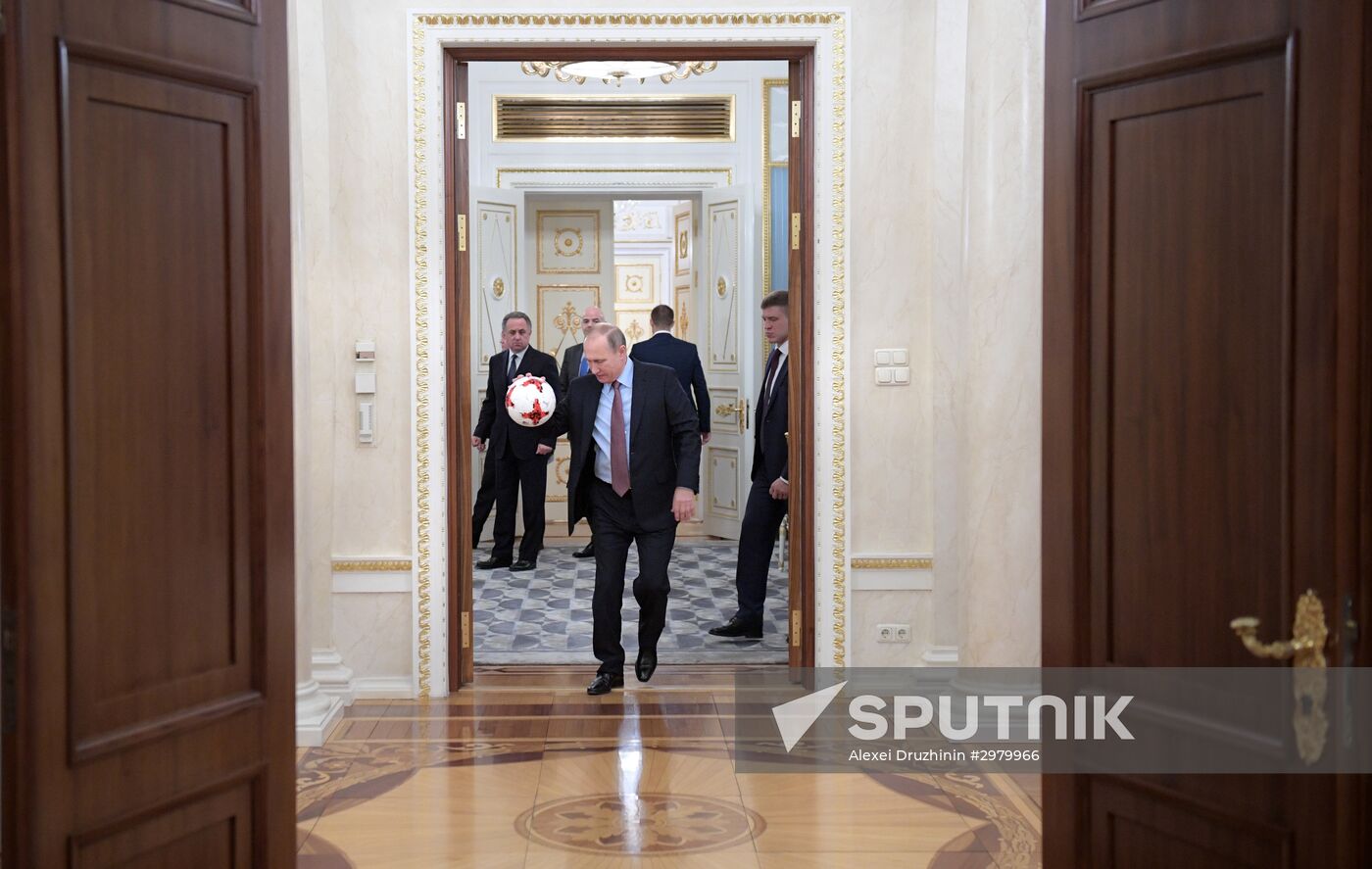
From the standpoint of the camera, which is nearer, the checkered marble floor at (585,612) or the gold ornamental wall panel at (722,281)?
the checkered marble floor at (585,612)

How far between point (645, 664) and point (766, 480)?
1208 millimetres

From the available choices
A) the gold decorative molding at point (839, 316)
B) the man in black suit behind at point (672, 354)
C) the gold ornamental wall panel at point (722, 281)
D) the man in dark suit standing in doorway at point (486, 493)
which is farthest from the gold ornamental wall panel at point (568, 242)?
the gold decorative molding at point (839, 316)

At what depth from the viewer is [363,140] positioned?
5633 millimetres

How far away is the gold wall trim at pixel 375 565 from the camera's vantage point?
573 cm

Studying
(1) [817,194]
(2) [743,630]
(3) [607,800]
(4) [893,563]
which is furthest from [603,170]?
(3) [607,800]

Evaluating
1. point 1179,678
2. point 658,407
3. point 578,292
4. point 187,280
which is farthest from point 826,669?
point 578,292

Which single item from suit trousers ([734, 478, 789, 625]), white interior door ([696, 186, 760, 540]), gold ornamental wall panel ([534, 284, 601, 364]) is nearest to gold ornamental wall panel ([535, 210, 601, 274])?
gold ornamental wall panel ([534, 284, 601, 364])

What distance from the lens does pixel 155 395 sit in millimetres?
2346

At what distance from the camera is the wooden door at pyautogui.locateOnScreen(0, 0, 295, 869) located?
2.13 m

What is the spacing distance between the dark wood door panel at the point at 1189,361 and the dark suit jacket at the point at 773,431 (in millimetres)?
3917

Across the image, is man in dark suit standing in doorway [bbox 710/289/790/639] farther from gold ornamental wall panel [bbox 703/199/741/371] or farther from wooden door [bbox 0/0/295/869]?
wooden door [bbox 0/0/295/869]

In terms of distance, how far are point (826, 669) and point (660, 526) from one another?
0.94m

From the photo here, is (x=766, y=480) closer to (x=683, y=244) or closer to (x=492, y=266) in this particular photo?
(x=492, y=266)

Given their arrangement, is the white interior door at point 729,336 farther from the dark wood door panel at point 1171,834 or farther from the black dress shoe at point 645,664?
the dark wood door panel at point 1171,834
